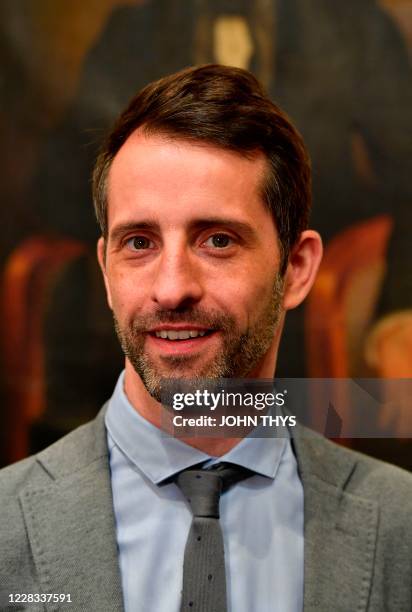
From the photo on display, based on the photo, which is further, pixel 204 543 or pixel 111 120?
pixel 111 120

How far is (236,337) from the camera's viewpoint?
1282 mm

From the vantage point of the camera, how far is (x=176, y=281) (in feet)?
3.94

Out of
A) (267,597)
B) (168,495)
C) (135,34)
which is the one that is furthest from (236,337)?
(135,34)

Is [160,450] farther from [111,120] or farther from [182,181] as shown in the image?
[111,120]

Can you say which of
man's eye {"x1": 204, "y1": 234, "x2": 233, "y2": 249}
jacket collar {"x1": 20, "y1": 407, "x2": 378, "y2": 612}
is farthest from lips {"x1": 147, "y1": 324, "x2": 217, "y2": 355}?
jacket collar {"x1": 20, "y1": 407, "x2": 378, "y2": 612}

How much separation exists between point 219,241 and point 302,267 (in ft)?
0.88

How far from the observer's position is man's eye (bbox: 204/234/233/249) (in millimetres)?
1269

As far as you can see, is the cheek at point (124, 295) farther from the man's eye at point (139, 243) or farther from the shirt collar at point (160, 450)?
the shirt collar at point (160, 450)

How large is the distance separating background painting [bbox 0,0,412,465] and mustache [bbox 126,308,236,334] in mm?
913

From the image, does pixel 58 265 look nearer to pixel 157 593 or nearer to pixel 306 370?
pixel 306 370

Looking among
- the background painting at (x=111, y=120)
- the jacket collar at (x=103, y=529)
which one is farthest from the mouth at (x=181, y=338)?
the background painting at (x=111, y=120)

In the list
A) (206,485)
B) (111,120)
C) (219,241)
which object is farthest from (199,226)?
(111,120)

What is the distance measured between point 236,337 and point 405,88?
1251 mm

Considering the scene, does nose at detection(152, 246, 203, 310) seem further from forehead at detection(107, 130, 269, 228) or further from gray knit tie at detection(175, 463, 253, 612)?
gray knit tie at detection(175, 463, 253, 612)
